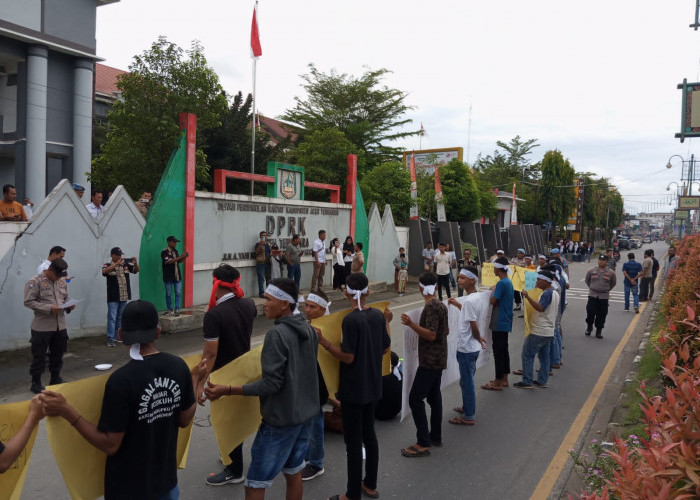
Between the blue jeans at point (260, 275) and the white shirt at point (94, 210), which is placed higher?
the white shirt at point (94, 210)

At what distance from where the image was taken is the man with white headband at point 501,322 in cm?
729

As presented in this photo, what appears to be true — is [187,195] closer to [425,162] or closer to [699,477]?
[699,477]

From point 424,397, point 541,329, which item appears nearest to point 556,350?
point 541,329

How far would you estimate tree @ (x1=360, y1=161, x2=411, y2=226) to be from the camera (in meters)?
22.7

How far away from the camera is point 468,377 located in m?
6.20

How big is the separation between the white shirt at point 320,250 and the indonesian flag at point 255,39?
556cm

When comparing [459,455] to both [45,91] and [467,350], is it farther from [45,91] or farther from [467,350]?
[45,91]

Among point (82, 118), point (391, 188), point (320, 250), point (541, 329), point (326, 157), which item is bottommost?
point (541, 329)

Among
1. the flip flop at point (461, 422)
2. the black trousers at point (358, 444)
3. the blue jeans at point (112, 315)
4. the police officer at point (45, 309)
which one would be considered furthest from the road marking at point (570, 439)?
the blue jeans at point (112, 315)

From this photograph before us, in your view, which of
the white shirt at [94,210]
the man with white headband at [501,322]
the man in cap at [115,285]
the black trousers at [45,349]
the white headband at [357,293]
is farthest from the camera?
the white shirt at [94,210]

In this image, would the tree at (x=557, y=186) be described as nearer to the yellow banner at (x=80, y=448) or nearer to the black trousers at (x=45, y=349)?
the black trousers at (x=45, y=349)

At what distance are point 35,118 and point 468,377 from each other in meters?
18.1

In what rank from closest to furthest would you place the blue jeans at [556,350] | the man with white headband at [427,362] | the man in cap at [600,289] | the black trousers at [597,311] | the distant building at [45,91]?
the man with white headband at [427,362]
the blue jeans at [556,350]
the man in cap at [600,289]
the black trousers at [597,311]
the distant building at [45,91]

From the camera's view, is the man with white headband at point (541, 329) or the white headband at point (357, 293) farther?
the man with white headband at point (541, 329)
